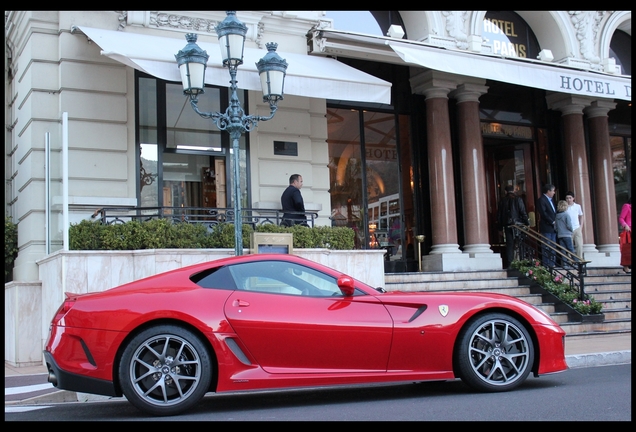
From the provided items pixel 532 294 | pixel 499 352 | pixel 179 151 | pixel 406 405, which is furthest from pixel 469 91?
pixel 406 405

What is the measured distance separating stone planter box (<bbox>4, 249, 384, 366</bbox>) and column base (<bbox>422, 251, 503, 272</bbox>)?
3.59 metres

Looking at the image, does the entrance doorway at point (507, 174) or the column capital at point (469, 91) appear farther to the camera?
the entrance doorway at point (507, 174)

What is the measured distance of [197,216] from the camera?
40.1ft

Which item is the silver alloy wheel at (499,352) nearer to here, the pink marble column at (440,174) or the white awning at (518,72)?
the white awning at (518,72)

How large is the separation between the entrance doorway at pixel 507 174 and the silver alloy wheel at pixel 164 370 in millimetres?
13972

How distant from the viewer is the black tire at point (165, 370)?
583 centimetres

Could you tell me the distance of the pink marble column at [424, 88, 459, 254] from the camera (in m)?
15.5

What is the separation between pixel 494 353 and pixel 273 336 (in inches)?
79.9

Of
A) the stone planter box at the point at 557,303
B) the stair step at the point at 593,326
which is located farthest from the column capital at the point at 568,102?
the stair step at the point at 593,326

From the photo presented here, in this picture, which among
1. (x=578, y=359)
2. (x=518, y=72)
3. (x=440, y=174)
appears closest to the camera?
(x=578, y=359)

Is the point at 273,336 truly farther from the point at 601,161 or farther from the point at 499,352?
the point at 601,161
